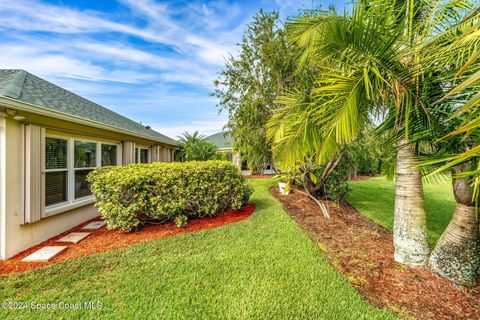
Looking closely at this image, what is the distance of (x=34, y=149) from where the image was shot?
4.50 metres

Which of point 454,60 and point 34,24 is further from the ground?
point 34,24

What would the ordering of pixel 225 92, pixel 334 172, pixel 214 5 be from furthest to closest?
pixel 225 92 → pixel 334 172 → pixel 214 5

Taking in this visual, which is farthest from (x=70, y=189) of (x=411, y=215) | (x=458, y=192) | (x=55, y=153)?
(x=458, y=192)

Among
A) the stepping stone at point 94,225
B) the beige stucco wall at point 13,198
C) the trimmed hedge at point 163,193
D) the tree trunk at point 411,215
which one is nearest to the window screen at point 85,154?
the trimmed hedge at point 163,193

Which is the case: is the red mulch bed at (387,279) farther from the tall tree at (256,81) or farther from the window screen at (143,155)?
the window screen at (143,155)

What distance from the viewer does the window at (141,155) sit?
10529 millimetres

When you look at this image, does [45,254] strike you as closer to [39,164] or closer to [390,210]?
[39,164]

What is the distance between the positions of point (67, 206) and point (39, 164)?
1500 mm

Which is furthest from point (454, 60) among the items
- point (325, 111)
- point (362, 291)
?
point (362, 291)

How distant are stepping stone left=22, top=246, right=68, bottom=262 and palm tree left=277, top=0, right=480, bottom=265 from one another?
19.0 ft

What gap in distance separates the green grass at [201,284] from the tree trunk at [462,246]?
151 cm

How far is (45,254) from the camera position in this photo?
4.21 meters

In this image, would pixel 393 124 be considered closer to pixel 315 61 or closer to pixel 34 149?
pixel 315 61

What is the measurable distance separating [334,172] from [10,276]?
9.33 meters
